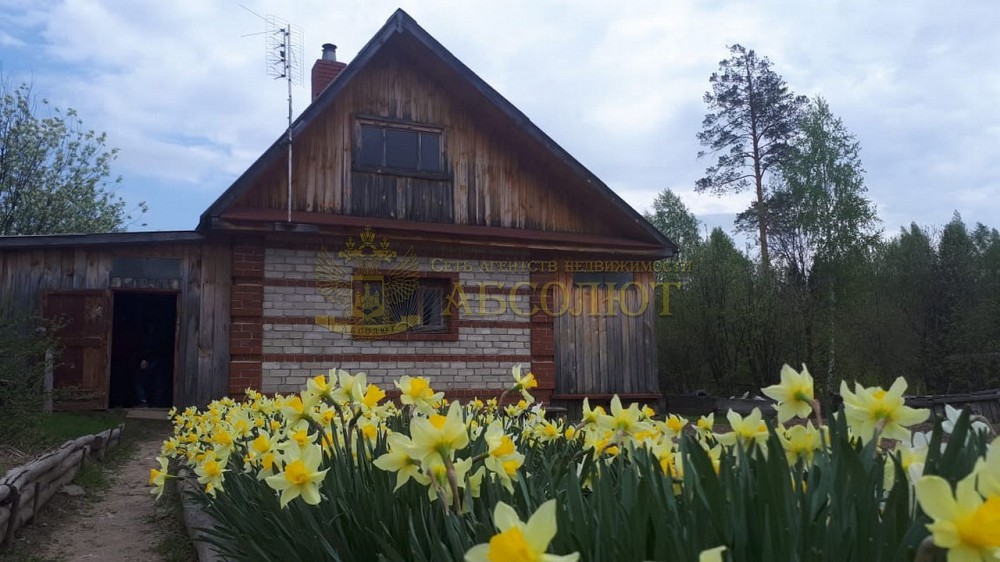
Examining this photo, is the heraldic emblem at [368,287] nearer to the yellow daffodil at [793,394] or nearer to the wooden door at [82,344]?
the wooden door at [82,344]

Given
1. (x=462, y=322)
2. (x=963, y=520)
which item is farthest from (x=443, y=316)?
(x=963, y=520)

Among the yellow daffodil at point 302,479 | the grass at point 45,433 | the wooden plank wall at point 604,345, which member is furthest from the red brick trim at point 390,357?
the yellow daffodil at point 302,479

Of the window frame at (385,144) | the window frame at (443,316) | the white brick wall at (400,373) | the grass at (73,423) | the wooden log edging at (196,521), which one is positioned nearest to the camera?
the wooden log edging at (196,521)

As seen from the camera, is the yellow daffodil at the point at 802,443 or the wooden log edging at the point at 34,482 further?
the wooden log edging at the point at 34,482

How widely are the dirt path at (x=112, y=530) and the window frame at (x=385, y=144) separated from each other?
5.53 metres

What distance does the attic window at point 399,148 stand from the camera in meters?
10.5

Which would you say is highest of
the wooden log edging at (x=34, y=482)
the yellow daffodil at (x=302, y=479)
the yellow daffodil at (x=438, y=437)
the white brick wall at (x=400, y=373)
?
the yellow daffodil at (x=438, y=437)

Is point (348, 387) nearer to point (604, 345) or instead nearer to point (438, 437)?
point (438, 437)

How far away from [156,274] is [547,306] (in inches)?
227

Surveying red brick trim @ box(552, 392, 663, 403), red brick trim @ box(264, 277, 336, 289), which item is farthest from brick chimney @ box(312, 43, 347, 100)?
red brick trim @ box(552, 392, 663, 403)

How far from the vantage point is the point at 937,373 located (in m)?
14.3

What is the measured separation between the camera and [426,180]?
35.6ft

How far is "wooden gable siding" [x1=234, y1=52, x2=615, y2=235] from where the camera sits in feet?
33.0

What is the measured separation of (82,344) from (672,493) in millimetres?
9995
